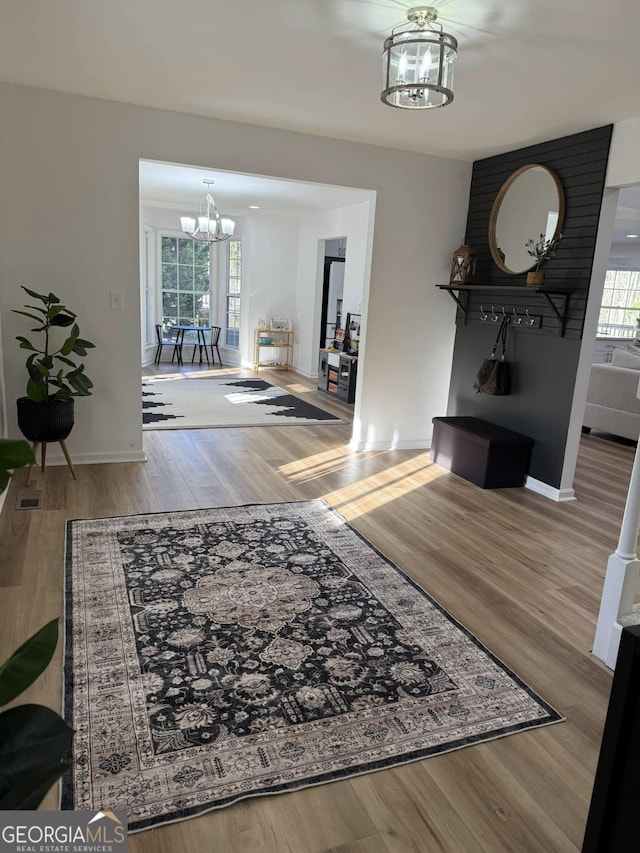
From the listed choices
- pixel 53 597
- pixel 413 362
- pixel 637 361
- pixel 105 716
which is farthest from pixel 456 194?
pixel 105 716

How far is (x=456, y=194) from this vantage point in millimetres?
5102

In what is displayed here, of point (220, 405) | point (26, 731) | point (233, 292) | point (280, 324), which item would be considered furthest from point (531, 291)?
point (233, 292)

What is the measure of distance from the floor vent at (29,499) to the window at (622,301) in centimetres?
995

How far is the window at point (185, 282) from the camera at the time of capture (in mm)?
9750

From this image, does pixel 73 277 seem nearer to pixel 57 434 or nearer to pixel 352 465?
pixel 57 434

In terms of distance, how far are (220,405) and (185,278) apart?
4.08 metres

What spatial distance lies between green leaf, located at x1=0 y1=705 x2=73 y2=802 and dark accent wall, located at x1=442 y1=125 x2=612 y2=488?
13.0 feet

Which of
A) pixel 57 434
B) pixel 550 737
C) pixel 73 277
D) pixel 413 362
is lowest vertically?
pixel 550 737

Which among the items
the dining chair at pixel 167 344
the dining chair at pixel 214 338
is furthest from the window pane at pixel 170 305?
the dining chair at pixel 214 338

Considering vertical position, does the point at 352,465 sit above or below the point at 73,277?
below

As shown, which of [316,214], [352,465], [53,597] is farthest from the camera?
[316,214]

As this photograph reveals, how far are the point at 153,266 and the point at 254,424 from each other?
4.86m

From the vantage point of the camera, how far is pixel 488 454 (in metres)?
4.36

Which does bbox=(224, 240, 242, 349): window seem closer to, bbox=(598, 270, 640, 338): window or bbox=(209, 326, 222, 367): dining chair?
bbox=(209, 326, 222, 367): dining chair
